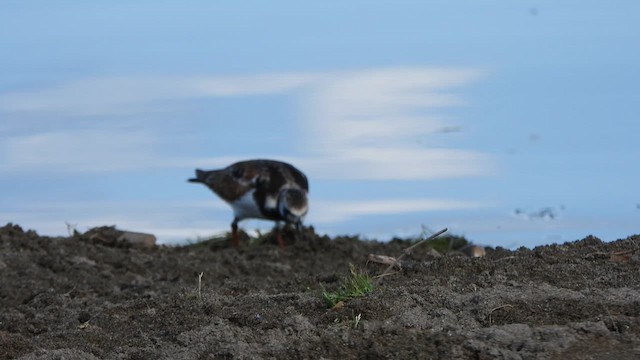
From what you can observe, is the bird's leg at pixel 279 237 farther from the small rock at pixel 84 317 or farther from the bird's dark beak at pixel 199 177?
the small rock at pixel 84 317

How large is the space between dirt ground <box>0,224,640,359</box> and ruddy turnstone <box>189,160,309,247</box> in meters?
6.73

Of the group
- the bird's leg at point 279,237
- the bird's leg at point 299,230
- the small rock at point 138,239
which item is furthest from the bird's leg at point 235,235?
the small rock at point 138,239

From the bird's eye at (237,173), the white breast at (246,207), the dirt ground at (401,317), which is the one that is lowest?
the dirt ground at (401,317)

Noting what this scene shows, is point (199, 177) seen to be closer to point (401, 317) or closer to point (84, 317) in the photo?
point (84, 317)

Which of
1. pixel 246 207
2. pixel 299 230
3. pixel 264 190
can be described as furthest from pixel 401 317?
pixel 246 207

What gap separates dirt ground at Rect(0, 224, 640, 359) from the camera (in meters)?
4.93

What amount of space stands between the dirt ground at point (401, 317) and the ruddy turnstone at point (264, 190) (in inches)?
265

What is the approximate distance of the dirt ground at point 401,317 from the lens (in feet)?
16.2

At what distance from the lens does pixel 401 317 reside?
17.3ft

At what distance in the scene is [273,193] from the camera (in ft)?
47.7

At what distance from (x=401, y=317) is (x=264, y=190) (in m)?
9.37

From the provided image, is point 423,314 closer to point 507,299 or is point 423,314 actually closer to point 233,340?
point 507,299

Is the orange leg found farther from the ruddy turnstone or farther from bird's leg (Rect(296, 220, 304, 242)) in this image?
the ruddy turnstone

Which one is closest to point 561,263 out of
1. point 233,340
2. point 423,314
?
point 423,314
